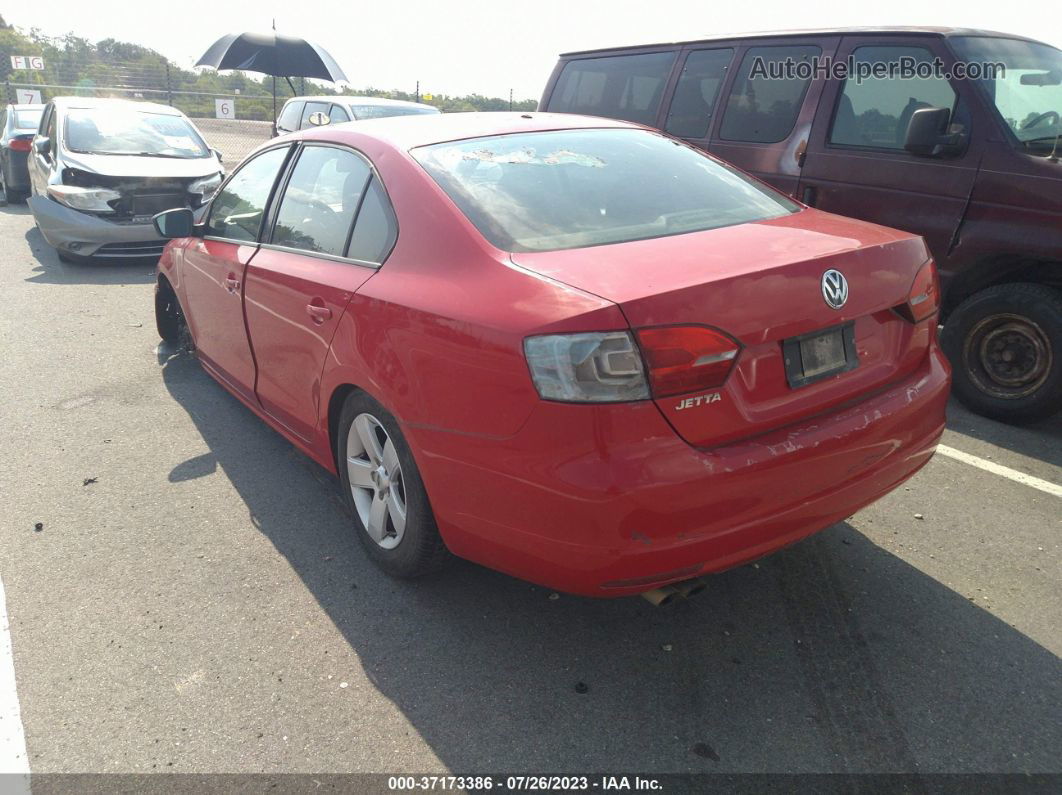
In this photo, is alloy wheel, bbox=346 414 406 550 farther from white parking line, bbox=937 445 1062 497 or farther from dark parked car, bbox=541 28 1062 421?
dark parked car, bbox=541 28 1062 421

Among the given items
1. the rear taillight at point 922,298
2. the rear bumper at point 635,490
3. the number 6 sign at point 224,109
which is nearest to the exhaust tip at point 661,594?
the rear bumper at point 635,490

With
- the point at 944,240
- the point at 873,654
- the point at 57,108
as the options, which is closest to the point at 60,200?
the point at 57,108

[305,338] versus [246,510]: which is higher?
[305,338]

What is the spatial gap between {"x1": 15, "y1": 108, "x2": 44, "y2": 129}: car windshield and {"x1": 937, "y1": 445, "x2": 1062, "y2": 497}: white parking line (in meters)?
14.8

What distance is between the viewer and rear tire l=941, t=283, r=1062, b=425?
14.9 ft

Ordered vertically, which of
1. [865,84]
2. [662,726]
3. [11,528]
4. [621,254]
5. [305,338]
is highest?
[865,84]

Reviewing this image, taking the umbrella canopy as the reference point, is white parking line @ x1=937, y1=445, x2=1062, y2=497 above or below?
below

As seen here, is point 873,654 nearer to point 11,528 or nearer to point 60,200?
point 11,528

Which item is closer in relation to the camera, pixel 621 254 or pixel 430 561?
pixel 621 254

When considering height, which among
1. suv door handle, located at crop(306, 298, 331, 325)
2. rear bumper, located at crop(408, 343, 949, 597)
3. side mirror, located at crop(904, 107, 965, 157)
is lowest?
rear bumper, located at crop(408, 343, 949, 597)

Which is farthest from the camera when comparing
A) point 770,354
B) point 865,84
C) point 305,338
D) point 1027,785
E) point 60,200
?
point 60,200

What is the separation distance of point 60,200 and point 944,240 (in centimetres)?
833

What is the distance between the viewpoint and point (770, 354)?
2.39 m

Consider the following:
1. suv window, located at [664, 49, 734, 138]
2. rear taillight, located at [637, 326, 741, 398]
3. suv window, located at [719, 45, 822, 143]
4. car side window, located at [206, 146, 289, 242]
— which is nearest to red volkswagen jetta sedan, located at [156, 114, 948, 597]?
rear taillight, located at [637, 326, 741, 398]
